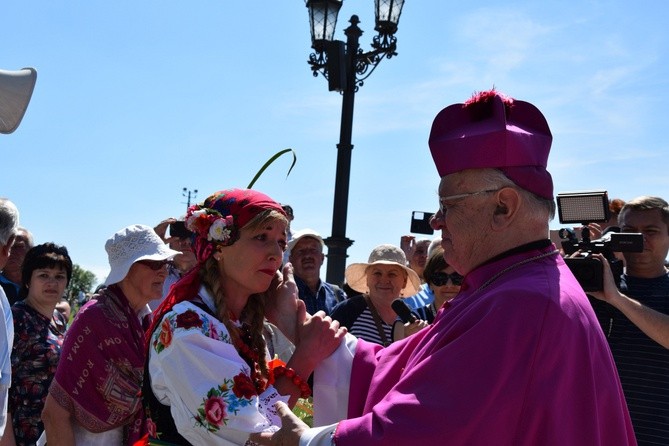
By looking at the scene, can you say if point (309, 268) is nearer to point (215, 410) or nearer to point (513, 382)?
point (215, 410)

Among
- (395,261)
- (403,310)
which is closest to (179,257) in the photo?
(395,261)

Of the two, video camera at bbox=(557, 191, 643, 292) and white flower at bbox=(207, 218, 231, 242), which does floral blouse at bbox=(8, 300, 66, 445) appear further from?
video camera at bbox=(557, 191, 643, 292)

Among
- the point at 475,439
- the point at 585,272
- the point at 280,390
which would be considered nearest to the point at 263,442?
the point at 280,390

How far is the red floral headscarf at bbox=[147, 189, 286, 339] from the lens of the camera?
315cm

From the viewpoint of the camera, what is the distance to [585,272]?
4.02m

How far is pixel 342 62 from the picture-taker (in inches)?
353

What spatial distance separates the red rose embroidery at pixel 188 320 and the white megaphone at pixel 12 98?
3.67 ft

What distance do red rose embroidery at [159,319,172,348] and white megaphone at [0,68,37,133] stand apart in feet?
3.56

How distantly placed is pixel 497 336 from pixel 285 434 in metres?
0.80

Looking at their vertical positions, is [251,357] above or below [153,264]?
below

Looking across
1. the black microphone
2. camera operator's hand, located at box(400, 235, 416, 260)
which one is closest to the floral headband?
the black microphone

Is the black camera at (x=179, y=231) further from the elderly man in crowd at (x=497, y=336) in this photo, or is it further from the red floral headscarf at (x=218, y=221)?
the elderly man in crowd at (x=497, y=336)

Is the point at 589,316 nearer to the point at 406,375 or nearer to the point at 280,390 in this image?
the point at 406,375

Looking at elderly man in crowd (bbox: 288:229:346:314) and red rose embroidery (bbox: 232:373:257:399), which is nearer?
red rose embroidery (bbox: 232:373:257:399)
